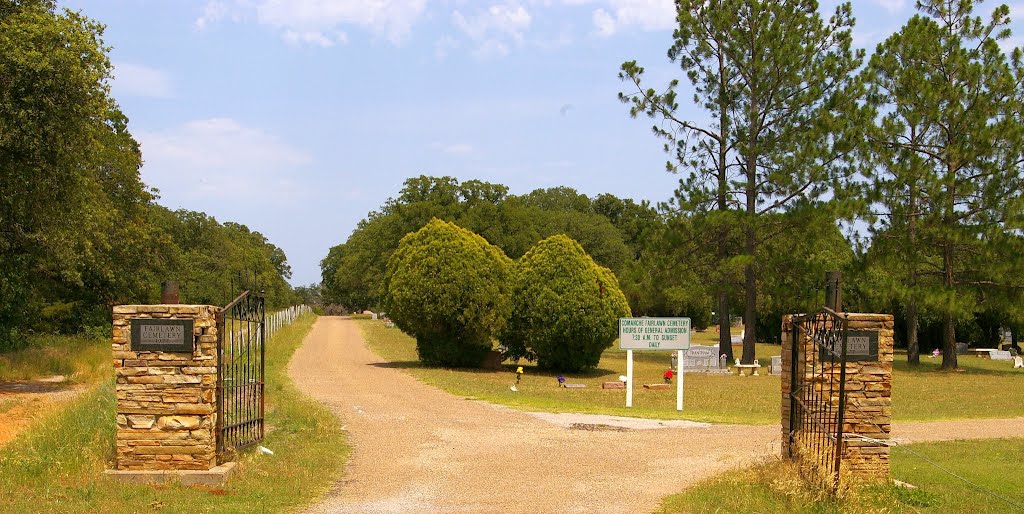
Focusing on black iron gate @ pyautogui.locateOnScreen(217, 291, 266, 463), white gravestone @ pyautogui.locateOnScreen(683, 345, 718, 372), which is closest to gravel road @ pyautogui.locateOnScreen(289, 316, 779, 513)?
black iron gate @ pyautogui.locateOnScreen(217, 291, 266, 463)

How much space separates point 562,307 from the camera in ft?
74.7

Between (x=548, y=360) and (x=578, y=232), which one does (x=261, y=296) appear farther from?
(x=578, y=232)

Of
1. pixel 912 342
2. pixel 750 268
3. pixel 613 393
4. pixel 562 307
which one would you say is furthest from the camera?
pixel 912 342

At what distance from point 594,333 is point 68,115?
12841mm

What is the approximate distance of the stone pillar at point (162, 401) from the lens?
8.47m

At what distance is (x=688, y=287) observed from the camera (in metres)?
31.3

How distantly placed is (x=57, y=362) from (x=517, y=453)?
1391 centimetres

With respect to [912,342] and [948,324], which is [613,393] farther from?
[912,342]

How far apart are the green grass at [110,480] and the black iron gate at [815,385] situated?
452 cm

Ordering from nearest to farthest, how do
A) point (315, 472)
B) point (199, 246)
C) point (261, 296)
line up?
point (315, 472)
point (261, 296)
point (199, 246)

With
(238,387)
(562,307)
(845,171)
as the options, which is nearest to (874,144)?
(845,171)

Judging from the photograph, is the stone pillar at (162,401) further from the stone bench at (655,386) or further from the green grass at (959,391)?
the stone bench at (655,386)

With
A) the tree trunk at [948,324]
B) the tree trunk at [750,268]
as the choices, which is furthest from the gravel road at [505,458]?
the tree trunk at [948,324]

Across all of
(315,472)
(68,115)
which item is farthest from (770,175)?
(315,472)
